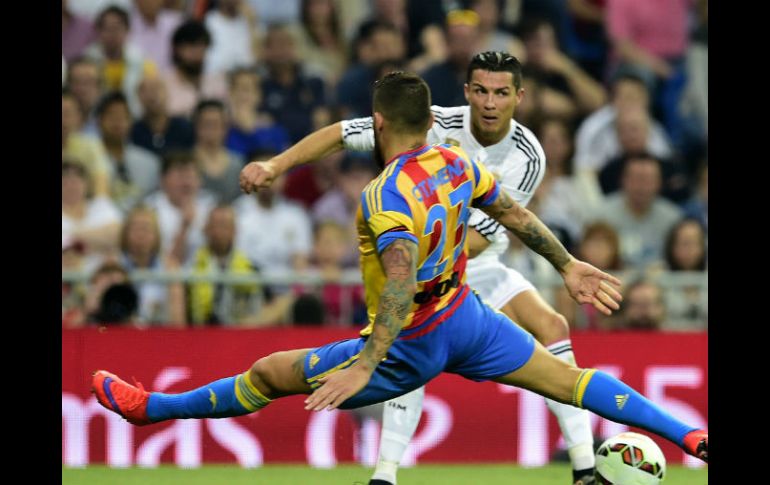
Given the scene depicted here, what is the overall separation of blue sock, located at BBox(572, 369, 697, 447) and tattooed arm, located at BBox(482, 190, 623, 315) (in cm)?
37

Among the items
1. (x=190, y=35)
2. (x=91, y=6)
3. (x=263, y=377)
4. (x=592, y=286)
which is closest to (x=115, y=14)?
(x=91, y=6)

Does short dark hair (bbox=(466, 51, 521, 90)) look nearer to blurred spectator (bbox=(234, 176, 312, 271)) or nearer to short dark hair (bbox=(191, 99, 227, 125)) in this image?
blurred spectator (bbox=(234, 176, 312, 271))

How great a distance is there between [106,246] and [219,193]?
112 cm

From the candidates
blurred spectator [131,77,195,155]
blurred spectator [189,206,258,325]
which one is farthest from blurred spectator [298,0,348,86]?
blurred spectator [189,206,258,325]

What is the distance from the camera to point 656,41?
43.0ft

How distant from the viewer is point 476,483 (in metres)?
8.71

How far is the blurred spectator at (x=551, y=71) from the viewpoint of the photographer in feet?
41.3

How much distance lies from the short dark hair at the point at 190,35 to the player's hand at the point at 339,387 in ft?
22.8

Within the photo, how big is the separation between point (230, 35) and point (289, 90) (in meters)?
0.79

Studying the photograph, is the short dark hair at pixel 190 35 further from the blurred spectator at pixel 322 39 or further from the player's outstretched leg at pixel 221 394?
the player's outstretched leg at pixel 221 394

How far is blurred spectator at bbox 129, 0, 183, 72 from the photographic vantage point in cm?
1257

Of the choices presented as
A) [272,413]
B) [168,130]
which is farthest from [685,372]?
[168,130]

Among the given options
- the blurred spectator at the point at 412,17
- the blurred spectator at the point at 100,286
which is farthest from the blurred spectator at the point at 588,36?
the blurred spectator at the point at 100,286
